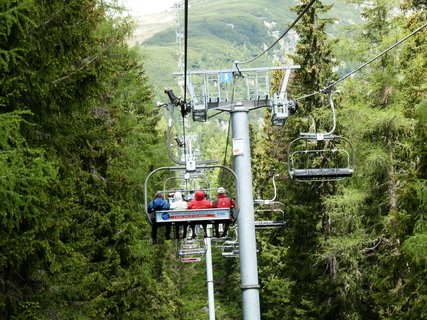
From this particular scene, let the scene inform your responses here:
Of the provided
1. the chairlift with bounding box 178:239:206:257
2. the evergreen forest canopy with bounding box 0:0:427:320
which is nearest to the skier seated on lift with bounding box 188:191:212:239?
the evergreen forest canopy with bounding box 0:0:427:320

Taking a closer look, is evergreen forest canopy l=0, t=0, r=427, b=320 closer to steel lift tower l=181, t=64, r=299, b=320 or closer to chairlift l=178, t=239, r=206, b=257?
chairlift l=178, t=239, r=206, b=257

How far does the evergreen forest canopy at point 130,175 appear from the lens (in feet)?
34.4

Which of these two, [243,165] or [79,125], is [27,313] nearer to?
[79,125]

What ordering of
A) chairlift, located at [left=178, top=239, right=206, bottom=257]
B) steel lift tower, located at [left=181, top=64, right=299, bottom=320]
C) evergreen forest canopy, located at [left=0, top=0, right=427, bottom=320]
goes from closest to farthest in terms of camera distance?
1. evergreen forest canopy, located at [left=0, top=0, right=427, bottom=320]
2. steel lift tower, located at [left=181, top=64, right=299, bottom=320]
3. chairlift, located at [left=178, top=239, right=206, bottom=257]

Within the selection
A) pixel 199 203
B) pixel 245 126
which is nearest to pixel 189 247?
pixel 245 126

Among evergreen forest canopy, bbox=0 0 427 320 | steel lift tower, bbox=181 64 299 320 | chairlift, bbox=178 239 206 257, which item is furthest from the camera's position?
chairlift, bbox=178 239 206 257

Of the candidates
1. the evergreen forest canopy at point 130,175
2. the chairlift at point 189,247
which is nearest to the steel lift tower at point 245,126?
the evergreen forest canopy at point 130,175

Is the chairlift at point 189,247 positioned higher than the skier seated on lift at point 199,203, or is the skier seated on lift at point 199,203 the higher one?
the skier seated on lift at point 199,203

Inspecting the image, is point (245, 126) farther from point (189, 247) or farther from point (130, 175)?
point (189, 247)

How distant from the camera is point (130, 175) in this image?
24.9 metres

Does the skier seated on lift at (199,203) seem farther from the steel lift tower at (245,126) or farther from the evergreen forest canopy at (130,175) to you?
the evergreen forest canopy at (130,175)

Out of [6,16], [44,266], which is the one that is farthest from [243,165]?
[6,16]

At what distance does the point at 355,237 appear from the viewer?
83.2 feet

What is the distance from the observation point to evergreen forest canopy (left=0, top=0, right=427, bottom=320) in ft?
34.4
